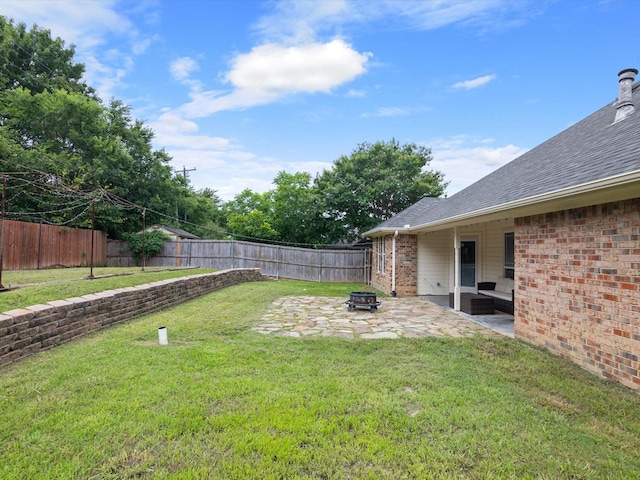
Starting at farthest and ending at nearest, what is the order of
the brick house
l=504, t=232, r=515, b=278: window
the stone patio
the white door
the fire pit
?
the white door
l=504, t=232, r=515, b=278: window
the fire pit
the stone patio
the brick house

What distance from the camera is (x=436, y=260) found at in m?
11.2

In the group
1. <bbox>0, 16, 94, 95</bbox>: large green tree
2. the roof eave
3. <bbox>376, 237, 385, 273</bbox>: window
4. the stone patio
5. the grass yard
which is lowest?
the stone patio

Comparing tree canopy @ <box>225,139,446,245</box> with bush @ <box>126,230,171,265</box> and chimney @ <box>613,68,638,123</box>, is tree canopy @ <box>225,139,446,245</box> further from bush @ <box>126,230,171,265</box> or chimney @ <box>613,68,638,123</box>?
chimney @ <box>613,68,638,123</box>

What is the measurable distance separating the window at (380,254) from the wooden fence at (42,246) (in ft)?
40.5

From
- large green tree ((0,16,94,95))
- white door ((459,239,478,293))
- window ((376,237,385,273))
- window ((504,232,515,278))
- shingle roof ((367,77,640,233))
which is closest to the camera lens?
shingle roof ((367,77,640,233))

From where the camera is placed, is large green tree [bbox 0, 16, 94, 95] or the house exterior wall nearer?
the house exterior wall

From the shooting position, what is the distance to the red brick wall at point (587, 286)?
3484 mm

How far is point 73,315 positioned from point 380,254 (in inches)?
406

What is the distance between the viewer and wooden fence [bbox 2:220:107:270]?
36.6 ft

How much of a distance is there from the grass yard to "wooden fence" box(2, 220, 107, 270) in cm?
999

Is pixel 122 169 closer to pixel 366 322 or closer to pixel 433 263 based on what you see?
pixel 433 263

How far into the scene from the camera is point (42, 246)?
12.3m

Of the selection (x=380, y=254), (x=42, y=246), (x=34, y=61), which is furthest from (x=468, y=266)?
(x=34, y=61)

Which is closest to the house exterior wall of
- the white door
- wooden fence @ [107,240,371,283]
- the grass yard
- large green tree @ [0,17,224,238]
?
the white door
